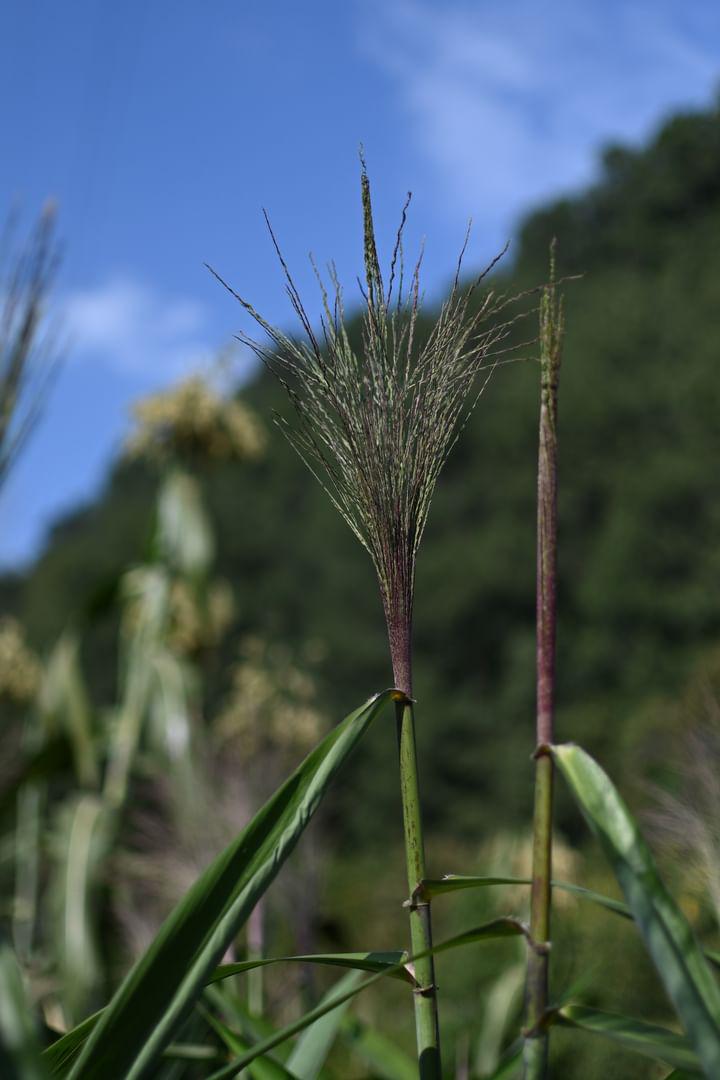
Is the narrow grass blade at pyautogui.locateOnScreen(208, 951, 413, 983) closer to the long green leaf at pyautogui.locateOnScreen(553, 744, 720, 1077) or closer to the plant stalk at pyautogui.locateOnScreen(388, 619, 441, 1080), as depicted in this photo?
the plant stalk at pyautogui.locateOnScreen(388, 619, 441, 1080)

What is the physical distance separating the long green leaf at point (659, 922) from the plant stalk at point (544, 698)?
2.7 inches

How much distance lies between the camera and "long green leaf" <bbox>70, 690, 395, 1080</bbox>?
76 centimetres

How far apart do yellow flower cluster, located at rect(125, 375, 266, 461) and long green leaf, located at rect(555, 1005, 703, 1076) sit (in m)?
4.25

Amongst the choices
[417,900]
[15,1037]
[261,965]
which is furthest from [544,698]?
[15,1037]

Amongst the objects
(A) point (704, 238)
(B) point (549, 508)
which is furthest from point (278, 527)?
(B) point (549, 508)

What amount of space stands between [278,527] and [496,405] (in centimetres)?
636

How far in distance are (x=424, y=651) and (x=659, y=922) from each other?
27.2m

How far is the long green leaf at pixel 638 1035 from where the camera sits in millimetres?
750

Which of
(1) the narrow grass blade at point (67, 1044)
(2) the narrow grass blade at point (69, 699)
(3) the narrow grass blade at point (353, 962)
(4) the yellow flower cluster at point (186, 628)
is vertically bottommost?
(1) the narrow grass blade at point (67, 1044)

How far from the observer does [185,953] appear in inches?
30.5

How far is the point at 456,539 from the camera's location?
95.5ft

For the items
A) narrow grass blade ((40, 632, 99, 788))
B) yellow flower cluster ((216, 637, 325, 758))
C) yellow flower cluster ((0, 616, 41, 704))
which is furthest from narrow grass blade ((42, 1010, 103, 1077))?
yellow flower cluster ((0, 616, 41, 704))

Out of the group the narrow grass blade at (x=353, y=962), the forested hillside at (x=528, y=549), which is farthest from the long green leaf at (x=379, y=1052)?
the forested hillside at (x=528, y=549)

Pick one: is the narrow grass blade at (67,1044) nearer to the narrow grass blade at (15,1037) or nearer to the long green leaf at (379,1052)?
the narrow grass blade at (15,1037)
